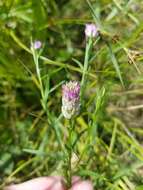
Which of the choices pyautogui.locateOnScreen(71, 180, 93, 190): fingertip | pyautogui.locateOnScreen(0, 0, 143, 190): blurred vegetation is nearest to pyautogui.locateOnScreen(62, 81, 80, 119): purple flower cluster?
pyautogui.locateOnScreen(71, 180, 93, 190): fingertip

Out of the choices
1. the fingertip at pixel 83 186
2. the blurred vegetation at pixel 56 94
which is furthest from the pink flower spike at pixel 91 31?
the fingertip at pixel 83 186

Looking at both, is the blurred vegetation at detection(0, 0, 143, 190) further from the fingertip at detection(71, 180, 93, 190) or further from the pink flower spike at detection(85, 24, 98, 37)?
the fingertip at detection(71, 180, 93, 190)

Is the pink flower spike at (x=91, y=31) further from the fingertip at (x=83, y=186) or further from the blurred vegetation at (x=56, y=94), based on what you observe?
the fingertip at (x=83, y=186)

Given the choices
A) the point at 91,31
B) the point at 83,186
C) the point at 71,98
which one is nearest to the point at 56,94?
the point at 91,31

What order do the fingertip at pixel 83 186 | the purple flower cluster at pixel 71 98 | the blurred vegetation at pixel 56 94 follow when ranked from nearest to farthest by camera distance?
the fingertip at pixel 83 186 < the purple flower cluster at pixel 71 98 < the blurred vegetation at pixel 56 94

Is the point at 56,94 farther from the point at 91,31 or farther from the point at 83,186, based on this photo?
the point at 83,186

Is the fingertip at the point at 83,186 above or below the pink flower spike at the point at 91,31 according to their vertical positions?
below

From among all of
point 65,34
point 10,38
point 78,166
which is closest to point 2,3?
point 10,38

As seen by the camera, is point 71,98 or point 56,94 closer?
point 71,98

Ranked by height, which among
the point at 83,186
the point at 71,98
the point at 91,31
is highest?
the point at 91,31
